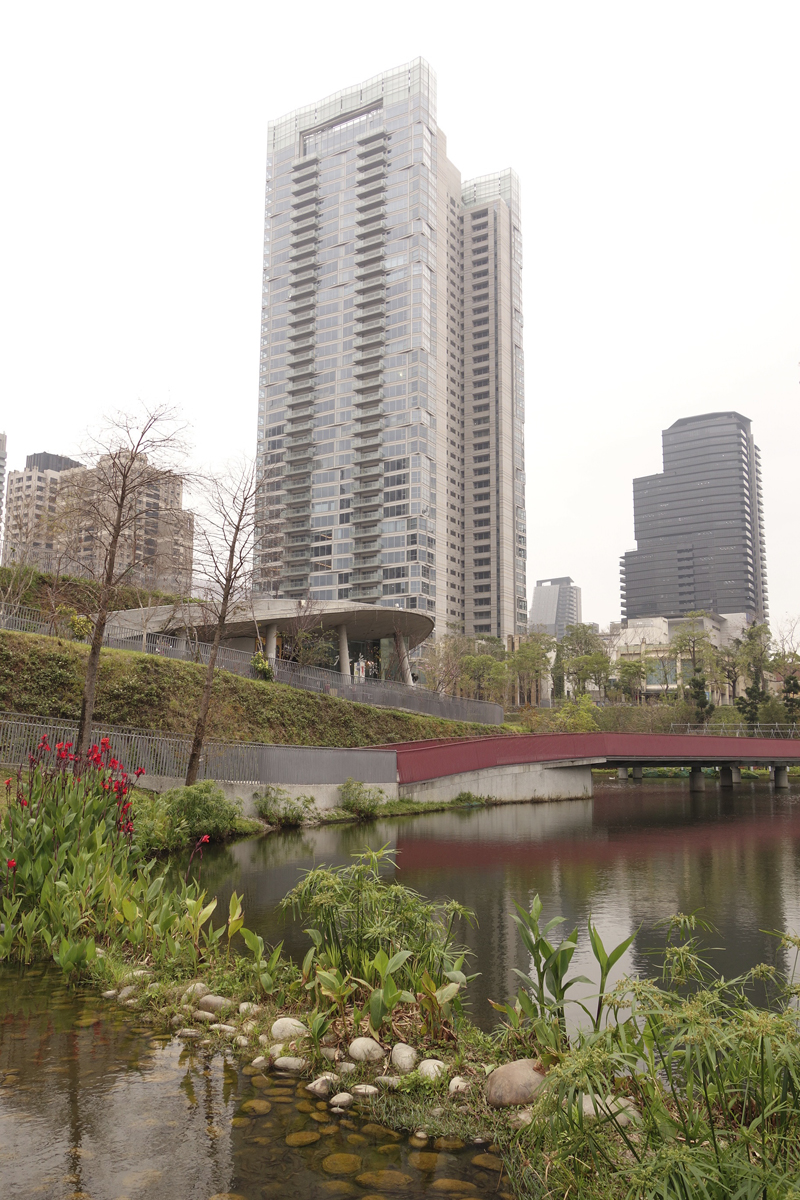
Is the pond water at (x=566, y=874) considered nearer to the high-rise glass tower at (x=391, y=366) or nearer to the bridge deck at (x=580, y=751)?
the bridge deck at (x=580, y=751)

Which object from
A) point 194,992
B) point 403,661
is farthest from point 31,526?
point 194,992

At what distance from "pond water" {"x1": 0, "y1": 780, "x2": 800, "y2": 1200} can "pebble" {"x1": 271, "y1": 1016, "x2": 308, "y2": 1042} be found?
39cm

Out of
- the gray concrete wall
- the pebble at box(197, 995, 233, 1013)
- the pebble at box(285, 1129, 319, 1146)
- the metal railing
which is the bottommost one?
the gray concrete wall

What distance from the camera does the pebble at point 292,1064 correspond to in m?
4.95

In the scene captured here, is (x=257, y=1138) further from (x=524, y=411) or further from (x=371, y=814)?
(x=524, y=411)

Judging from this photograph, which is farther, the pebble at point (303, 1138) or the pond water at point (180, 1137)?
the pebble at point (303, 1138)

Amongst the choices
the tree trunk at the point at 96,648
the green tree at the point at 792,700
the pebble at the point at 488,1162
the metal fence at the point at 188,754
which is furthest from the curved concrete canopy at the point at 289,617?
the green tree at the point at 792,700

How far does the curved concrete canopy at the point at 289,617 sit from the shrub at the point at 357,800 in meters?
15.6

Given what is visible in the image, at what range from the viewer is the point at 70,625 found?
27219 millimetres

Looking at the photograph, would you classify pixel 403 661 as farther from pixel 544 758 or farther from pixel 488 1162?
pixel 488 1162

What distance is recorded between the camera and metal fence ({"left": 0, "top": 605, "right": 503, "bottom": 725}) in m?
29.6

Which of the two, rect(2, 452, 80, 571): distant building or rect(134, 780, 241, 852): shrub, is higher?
rect(2, 452, 80, 571): distant building

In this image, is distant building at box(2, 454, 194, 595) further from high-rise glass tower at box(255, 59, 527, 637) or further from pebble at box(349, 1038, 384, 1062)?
high-rise glass tower at box(255, 59, 527, 637)

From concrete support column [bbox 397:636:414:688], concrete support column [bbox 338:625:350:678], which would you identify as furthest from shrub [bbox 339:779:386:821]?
concrete support column [bbox 397:636:414:688]
